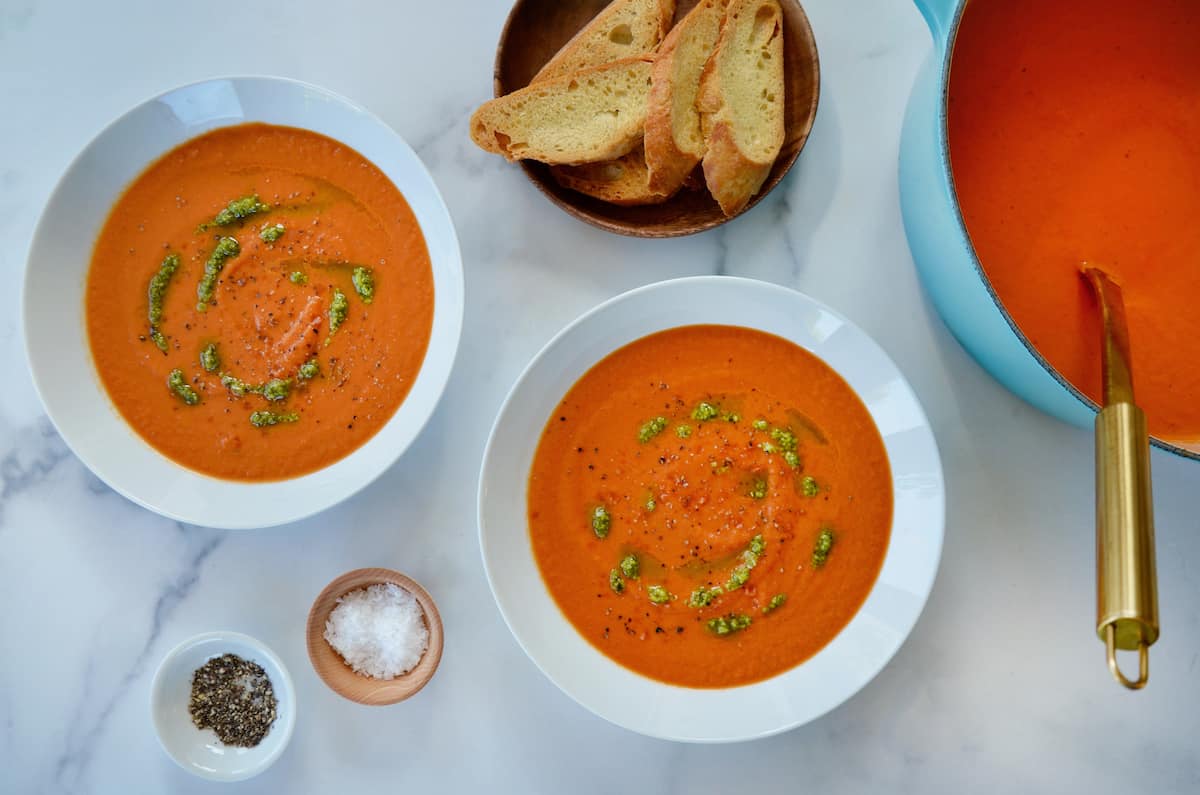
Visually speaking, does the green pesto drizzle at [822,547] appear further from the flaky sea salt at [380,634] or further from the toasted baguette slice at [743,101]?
the flaky sea salt at [380,634]

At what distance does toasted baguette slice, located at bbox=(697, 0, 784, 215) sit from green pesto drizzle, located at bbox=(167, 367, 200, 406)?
127 centimetres

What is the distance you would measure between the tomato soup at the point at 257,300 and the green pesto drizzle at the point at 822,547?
3.24 ft

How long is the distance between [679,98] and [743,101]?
Answer: 0.14m

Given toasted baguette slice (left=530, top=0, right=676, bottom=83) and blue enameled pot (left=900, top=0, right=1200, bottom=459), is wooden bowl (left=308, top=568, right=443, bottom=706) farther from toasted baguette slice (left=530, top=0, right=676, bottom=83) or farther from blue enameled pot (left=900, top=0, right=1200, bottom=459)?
blue enameled pot (left=900, top=0, right=1200, bottom=459)

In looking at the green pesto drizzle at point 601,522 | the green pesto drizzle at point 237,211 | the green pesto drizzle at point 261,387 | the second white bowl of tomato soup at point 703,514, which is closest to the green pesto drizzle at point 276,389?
the green pesto drizzle at point 261,387

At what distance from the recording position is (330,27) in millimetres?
2330

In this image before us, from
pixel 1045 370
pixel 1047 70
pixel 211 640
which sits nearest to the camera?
pixel 1045 370

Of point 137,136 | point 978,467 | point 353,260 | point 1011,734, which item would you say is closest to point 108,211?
point 137,136

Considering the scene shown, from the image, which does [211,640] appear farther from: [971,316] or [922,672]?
[971,316]

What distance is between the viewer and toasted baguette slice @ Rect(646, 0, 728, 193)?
204 cm

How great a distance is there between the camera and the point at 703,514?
2.14 meters

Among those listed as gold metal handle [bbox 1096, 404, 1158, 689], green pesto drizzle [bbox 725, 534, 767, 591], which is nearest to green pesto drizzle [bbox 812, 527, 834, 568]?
green pesto drizzle [bbox 725, 534, 767, 591]

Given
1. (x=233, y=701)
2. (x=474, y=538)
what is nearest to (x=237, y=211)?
(x=474, y=538)

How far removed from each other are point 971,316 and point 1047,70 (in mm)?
617
